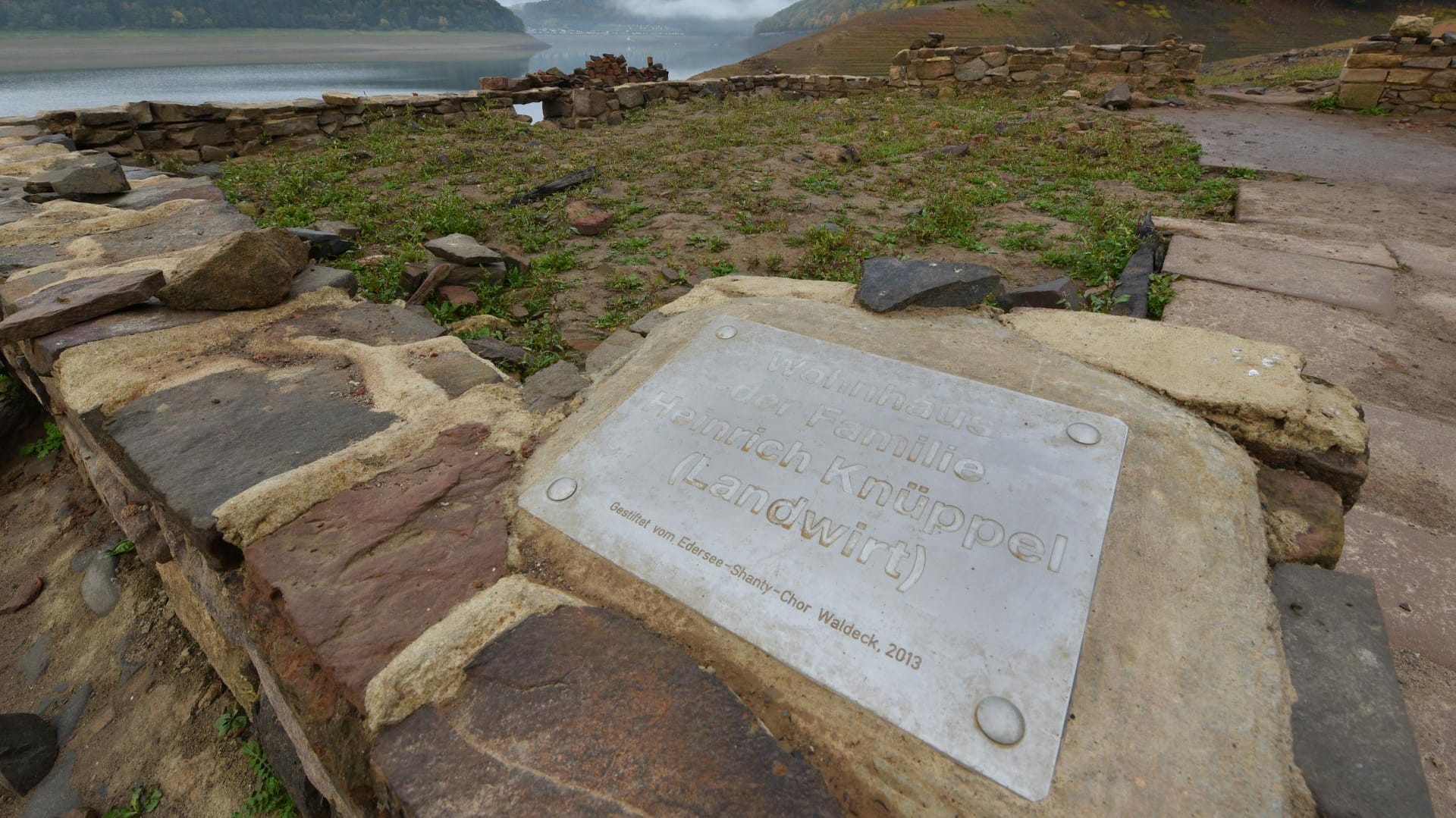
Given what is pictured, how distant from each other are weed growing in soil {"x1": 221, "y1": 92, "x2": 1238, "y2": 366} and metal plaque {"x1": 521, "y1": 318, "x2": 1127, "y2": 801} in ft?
5.27

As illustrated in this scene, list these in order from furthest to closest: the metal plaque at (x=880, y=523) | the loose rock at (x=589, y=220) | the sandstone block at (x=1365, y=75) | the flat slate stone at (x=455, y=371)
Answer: the sandstone block at (x=1365, y=75) < the loose rock at (x=589, y=220) < the flat slate stone at (x=455, y=371) < the metal plaque at (x=880, y=523)

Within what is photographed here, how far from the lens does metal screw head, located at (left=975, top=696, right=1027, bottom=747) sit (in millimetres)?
997

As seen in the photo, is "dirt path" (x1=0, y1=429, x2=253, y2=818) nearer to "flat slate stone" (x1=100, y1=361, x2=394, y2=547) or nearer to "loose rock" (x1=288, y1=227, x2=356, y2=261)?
"flat slate stone" (x1=100, y1=361, x2=394, y2=547)

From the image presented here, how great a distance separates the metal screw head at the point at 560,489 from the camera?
4.92 feet

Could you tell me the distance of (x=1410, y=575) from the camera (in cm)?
172

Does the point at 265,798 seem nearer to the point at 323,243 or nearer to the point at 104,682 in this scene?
the point at 104,682

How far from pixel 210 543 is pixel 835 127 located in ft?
29.2

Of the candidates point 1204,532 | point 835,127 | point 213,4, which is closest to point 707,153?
point 835,127

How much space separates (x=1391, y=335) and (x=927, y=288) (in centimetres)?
242

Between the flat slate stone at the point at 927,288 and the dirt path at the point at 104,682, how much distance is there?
2.50 m

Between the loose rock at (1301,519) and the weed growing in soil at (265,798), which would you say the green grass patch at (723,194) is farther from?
the loose rock at (1301,519)

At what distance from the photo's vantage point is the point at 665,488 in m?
Answer: 1.48

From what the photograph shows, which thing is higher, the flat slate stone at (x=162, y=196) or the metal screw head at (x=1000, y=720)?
the flat slate stone at (x=162, y=196)

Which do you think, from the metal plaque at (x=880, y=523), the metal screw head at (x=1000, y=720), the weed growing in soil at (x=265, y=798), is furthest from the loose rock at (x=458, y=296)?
the metal screw head at (x=1000, y=720)
